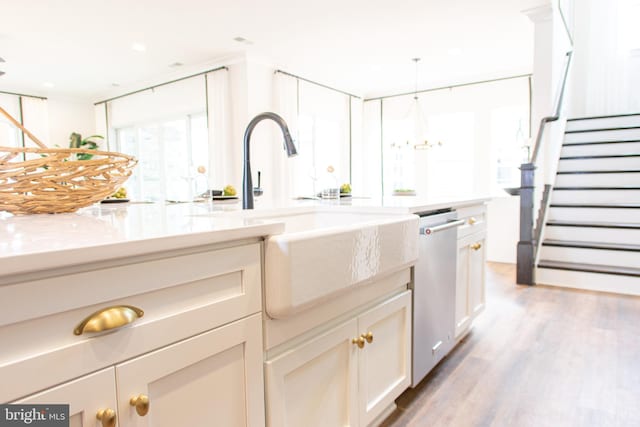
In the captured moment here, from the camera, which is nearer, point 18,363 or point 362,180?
point 18,363

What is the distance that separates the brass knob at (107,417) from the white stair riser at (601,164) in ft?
17.6

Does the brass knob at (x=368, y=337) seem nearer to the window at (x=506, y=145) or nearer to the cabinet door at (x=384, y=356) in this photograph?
the cabinet door at (x=384, y=356)

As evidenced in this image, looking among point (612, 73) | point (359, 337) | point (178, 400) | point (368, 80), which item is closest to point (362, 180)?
point (368, 80)

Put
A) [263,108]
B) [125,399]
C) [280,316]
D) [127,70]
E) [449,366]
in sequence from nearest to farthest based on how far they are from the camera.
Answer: [125,399] < [280,316] < [449,366] < [263,108] < [127,70]

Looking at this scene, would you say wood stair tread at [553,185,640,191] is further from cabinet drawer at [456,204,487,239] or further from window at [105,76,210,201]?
window at [105,76,210,201]

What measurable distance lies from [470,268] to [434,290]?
2.01ft

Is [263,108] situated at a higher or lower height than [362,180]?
higher

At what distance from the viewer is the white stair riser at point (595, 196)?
4160 millimetres

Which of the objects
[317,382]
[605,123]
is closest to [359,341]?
[317,382]

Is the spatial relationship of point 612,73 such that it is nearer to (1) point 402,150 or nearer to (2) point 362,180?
(1) point 402,150

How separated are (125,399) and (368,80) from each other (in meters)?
6.35

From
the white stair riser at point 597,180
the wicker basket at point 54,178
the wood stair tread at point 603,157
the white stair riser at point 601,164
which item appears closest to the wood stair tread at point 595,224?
the white stair riser at point 597,180

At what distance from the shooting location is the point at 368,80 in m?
6.39

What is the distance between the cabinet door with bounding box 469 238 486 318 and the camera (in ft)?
7.75
